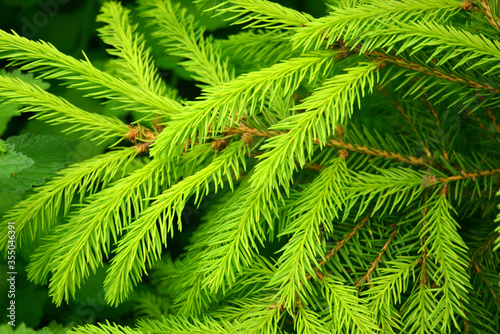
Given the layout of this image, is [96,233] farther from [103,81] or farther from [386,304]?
[386,304]

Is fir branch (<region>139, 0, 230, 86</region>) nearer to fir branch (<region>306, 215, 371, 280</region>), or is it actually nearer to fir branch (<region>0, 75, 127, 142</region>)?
fir branch (<region>0, 75, 127, 142</region>)

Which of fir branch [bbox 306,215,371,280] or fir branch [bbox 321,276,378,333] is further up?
fir branch [bbox 306,215,371,280]

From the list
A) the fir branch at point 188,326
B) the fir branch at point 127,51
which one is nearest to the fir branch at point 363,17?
the fir branch at point 127,51

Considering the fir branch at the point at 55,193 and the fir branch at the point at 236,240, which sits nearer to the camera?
the fir branch at the point at 236,240

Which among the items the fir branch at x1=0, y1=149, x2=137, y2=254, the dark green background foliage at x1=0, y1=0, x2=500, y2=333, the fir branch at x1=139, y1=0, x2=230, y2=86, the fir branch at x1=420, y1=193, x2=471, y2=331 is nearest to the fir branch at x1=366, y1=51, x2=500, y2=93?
the dark green background foliage at x1=0, y1=0, x2=500, y2=333

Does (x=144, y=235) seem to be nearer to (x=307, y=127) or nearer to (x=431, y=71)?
(x=307, y=127)

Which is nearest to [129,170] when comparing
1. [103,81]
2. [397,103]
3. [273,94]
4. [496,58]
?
[103,81]

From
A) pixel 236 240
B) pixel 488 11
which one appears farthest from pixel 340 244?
pixel 488 11

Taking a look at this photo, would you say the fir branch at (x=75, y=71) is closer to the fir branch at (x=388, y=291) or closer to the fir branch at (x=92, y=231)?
the fir branch at (x=92, y=231)
